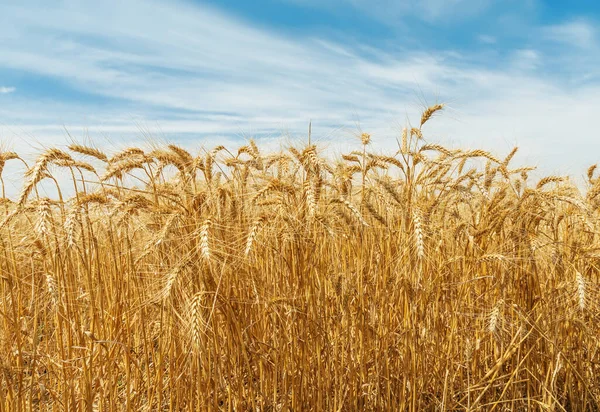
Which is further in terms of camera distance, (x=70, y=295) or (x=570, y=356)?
(x=570, y=356)

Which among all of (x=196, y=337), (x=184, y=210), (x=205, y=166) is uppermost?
(x=205, y=166)

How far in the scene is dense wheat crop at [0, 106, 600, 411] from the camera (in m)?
2.40

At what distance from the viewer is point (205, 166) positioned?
285 cm

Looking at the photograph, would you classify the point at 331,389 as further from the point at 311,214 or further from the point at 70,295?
the point at 70,295

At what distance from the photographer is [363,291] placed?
9.24 ft

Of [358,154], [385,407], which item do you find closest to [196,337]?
[385,407]

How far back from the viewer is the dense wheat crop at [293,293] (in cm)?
240

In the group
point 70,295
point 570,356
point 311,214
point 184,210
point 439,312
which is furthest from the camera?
point 570,356

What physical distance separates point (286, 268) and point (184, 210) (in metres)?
0.65

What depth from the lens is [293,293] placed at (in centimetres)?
265

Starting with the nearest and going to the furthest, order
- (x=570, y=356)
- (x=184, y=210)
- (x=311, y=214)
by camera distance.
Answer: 1. (x=311, y=214)
2. (x=184, y=210)
3. (x=570, y=356)

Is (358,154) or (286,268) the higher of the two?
(358,154)

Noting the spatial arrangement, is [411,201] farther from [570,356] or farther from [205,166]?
[570,356]

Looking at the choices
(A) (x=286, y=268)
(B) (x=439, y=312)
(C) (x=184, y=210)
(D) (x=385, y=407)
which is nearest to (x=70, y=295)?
(C) (x=184, y=210)
